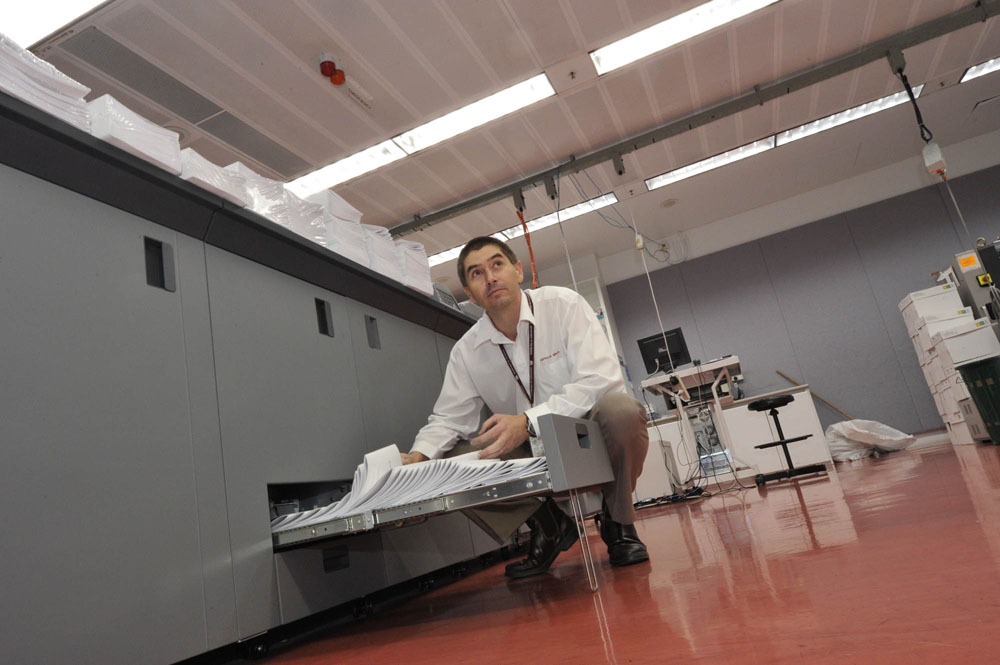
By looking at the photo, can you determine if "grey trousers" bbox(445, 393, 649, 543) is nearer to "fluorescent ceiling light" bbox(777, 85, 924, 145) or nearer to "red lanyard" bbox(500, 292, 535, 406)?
"red lanyard" bbox(500, 292, 535, 406)

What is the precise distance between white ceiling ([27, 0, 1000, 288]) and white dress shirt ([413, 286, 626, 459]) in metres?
2.30

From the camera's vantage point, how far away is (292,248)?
1692 millimetres

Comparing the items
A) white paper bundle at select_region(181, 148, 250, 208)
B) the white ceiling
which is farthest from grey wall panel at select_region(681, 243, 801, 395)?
white paper bundle at select_region(181, 148, 250, 208)

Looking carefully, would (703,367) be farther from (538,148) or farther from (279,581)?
(279,581)

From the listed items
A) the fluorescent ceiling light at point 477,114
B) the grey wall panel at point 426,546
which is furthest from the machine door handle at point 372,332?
the fluorescent ceiling light at point 477,114

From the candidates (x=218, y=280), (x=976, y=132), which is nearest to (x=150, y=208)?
(x=218, y=280)

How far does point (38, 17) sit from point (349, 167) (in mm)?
2233

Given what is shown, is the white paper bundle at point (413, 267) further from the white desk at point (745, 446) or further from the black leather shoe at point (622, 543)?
the white desk at point (745, 446)

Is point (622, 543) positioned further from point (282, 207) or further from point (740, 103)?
point (740, 103)

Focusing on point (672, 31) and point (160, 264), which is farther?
point (672, 31)

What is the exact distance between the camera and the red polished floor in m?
0.67

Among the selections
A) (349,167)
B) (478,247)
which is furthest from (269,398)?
(349,167)

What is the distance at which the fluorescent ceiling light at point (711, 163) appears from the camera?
6172 mm

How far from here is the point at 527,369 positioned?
6.72 ft
